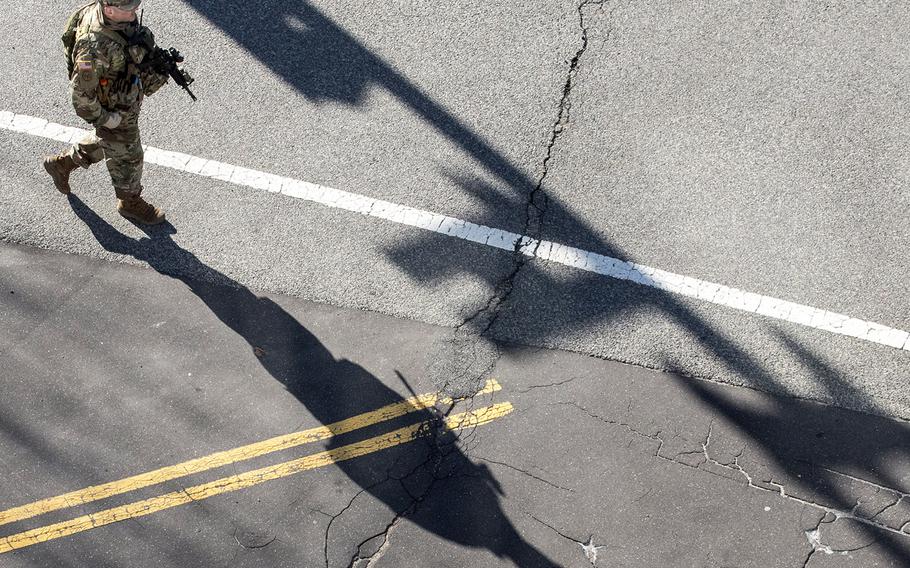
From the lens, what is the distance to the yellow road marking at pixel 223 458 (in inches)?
219

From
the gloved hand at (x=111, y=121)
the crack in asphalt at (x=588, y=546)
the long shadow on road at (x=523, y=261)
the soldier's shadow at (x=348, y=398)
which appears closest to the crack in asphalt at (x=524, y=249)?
the long shadow on road at (x=523, y=261)

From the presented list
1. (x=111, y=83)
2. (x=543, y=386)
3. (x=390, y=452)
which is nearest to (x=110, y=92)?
(x=111, y=83)

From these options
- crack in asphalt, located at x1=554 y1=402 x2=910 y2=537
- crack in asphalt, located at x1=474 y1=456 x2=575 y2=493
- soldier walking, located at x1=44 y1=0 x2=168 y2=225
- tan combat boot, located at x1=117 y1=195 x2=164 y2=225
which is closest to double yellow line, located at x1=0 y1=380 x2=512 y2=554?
crack in asphalt, located at x1=474 y1=456 x2=575 y2=493

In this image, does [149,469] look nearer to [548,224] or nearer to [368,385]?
[368,385]

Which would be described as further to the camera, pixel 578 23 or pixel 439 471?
pixel 578 23

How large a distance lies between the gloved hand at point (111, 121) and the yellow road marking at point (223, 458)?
2261mm

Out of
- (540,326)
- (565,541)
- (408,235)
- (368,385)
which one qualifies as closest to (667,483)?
(565,541)

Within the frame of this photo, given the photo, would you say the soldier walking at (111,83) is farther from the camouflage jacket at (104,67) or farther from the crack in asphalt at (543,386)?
the crack in asphalt at (543,386)

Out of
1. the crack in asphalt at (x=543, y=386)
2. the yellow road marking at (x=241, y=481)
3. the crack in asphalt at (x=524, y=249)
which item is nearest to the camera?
the yellow road marking at (x=241, y=481)

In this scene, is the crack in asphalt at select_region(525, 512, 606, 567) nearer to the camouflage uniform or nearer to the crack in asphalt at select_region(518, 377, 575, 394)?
the crack in asphalt at select_region(518, 377, 575, 394)

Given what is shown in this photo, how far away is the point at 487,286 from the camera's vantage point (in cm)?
629

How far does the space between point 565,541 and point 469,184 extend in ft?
9.12

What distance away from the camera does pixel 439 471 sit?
5.65 meters

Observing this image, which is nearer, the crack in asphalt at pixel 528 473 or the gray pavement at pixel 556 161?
the crack in asphalt at pixel 528 473
